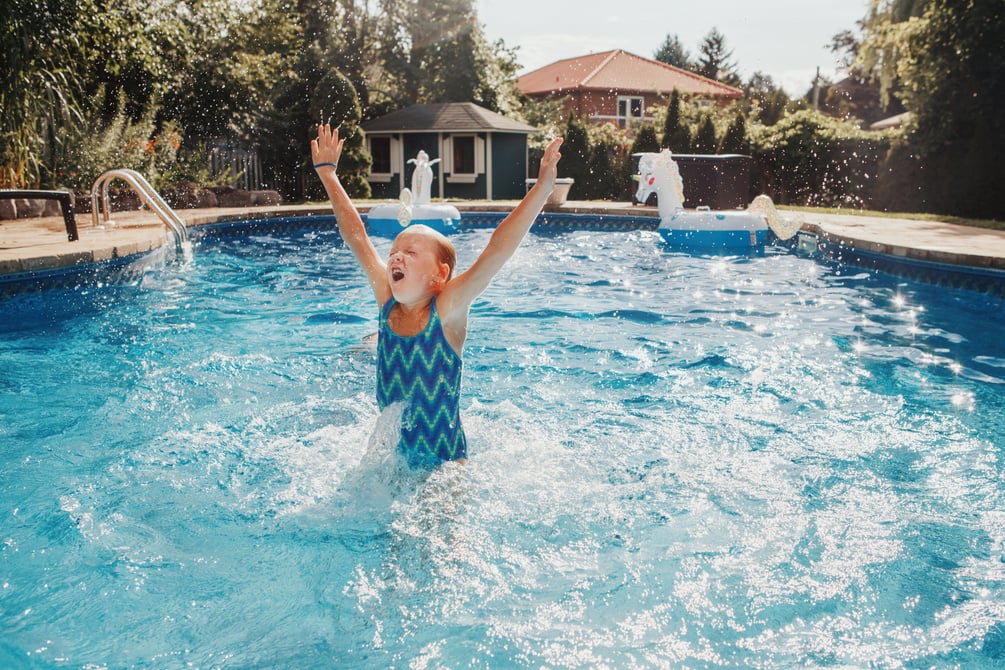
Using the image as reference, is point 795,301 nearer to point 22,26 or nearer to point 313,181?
point 22,26

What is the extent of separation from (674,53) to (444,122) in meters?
56.6

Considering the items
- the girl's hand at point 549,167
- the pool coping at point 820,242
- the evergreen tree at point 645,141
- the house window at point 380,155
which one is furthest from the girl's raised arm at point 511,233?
the house window at point 380,155

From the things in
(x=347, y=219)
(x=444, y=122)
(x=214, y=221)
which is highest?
(x=444, y=122)

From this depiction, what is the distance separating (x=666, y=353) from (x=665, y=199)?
5998 mm

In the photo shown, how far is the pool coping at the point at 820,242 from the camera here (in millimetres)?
8219

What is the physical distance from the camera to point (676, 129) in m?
21.7

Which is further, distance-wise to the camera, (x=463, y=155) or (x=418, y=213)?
(x=463, y=155)

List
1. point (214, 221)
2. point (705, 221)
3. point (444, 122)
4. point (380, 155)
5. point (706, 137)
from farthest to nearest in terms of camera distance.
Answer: point (380, 155), point (444, 122), point (706, 137), point (214, 221), point (705, 221)

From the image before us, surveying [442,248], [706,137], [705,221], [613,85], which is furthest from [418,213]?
[613,85]

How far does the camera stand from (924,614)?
9.45ft

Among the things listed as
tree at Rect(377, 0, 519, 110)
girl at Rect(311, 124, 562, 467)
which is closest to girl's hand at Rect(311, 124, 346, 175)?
girl at Rect(311, 124, 562, 467)

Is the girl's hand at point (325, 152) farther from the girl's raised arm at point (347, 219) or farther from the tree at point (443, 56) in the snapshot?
the tree at point (443, 56)

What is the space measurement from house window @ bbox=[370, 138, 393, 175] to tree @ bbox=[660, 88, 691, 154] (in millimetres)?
9341

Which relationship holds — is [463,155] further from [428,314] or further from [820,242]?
[428,314]
